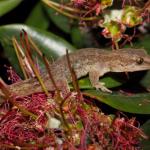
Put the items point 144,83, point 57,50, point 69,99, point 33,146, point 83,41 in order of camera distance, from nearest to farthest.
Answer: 1. point 33,146
2. point 69,99
3. point 144,83
4. point 57,50
5. point 83,41

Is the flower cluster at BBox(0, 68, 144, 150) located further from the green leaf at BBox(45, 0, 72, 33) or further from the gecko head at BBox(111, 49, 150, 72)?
the green leaf at BBox(45, 0, 72, 33)

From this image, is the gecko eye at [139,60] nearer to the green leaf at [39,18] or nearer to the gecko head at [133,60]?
the gecko head at [133,60]

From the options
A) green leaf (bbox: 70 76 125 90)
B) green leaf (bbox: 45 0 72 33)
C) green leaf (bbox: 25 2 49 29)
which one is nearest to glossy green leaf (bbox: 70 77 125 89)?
green leaf (bbox: 70 76 125 90)

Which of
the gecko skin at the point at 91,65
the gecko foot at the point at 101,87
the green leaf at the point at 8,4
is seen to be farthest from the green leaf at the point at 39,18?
the gecko foot at the point at 101,87

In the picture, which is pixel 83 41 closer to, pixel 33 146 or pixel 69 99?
pixel 69 99

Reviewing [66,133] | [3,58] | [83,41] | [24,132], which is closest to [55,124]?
[66,133]
